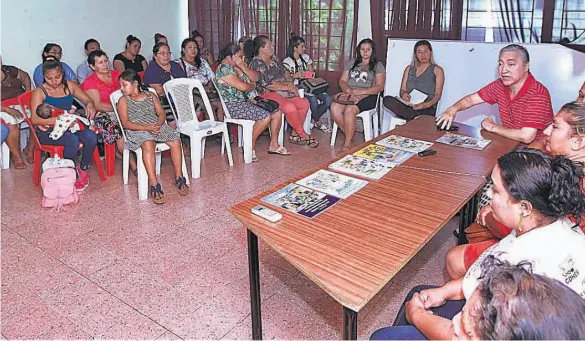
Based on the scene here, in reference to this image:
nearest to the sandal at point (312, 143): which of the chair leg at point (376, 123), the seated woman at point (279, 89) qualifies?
the seated woman at point (279, 89)

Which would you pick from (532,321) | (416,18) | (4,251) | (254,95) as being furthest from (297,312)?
(416,18)

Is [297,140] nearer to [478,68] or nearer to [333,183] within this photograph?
[478,68]

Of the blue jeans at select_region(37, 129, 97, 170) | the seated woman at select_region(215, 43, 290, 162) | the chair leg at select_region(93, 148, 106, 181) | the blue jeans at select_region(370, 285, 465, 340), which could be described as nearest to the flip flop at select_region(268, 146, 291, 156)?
the seated woman at select_region(215, 43, 290, 162)

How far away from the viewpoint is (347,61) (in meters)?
5.54

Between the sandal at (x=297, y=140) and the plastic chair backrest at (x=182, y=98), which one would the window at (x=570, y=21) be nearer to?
the sandal at (x=297, y=140)

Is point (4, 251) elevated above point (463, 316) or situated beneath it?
situated beneath

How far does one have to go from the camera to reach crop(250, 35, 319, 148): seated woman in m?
4.84

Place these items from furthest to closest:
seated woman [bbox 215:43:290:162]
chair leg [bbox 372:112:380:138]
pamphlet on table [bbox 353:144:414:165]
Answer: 1. chair leg [bbox 372:112:380:138]
2. seated woman [bbox 215:43:290:162]
3. pamphlet on table [bbox 353:144:414:165]

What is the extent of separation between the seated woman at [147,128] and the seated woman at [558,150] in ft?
7.59

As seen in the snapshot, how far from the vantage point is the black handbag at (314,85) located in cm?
546

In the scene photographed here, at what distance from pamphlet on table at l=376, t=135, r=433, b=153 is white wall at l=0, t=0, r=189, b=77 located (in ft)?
14.5

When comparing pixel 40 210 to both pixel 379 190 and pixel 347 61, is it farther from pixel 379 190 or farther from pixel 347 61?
pixel 347 61

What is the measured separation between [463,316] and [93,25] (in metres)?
5.87

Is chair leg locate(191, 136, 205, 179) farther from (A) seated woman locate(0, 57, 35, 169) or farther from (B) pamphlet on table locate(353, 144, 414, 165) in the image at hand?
(B) pamphlet on table locate(353, 144, 414, 165)
